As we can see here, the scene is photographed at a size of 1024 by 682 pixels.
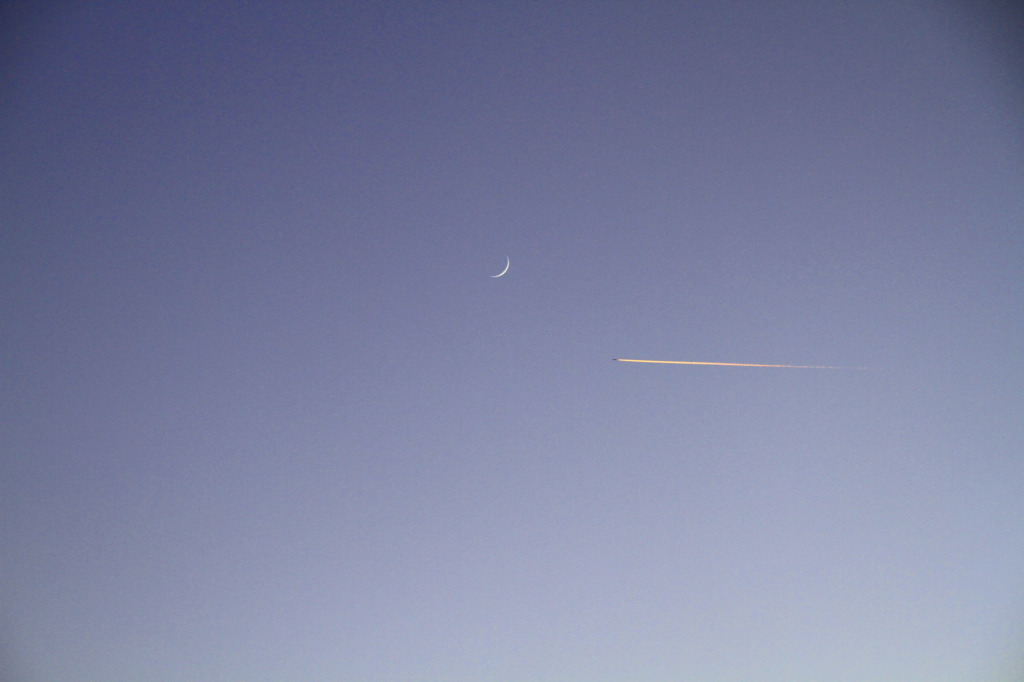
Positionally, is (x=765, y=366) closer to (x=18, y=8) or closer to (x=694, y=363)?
(x=694, y=363)

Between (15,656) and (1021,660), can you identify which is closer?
(1021,660)

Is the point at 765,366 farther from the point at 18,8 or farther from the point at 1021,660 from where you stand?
the point at 18,8

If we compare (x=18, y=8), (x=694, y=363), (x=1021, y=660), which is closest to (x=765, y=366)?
(x=694, y=363)

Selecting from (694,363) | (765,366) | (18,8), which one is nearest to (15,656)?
(18,8)

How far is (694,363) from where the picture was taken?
14.6ft

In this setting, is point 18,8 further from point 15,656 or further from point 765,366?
point 765,366

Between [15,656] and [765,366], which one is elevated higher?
[765,366]

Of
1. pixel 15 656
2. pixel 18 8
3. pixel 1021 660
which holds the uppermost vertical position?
pixel 18 8

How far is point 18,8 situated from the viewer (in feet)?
13.5

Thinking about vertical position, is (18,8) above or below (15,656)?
above

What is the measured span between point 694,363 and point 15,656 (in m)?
6.40

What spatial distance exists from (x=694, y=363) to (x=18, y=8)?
6.18 m

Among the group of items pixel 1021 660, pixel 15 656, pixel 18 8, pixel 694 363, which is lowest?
pixel 15 656

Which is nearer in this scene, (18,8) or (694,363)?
(18,8)
